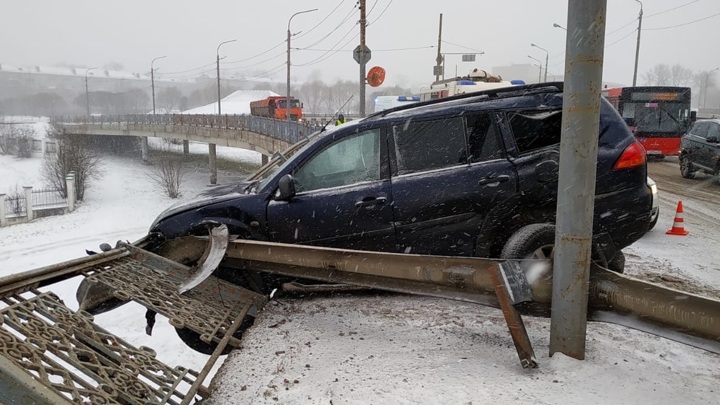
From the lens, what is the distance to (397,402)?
268cm

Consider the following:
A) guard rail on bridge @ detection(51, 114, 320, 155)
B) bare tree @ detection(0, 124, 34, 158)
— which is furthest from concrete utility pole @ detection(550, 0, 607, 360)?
bare tree @ detection(0, 124, 34, 158)

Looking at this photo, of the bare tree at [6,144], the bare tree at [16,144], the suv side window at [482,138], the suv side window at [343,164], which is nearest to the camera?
the suv side window at [482,138]

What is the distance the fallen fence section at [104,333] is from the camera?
232 centimetres

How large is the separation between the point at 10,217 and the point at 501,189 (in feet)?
122

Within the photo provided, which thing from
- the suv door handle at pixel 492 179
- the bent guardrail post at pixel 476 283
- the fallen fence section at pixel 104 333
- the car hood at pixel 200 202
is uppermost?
the suv door handle at pixel 492 179

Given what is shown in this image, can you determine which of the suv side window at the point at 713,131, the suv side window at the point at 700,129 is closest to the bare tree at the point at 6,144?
the suv side window at the point at 700,129

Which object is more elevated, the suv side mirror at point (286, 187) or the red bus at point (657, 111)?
the red bus at point (657, 111)

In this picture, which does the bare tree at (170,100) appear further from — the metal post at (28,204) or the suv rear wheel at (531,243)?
the suv rear wheel at (531,243)

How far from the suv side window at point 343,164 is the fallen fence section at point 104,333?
123 cm

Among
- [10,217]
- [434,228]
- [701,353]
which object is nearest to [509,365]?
[701,353]

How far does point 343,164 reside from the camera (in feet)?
15.9

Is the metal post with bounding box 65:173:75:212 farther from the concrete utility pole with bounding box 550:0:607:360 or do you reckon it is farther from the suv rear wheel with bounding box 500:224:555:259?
the concrete utility pole with bounding box 550:0:607:360

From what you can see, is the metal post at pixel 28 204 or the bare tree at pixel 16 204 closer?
the metal post at pixel 28 204

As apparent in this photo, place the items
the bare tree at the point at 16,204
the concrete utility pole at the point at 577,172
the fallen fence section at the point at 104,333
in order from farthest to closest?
the bare tree at the point at 16,204, the concrete utility pole at the point at 577,172, the fallen fence section at the point at 104,333
